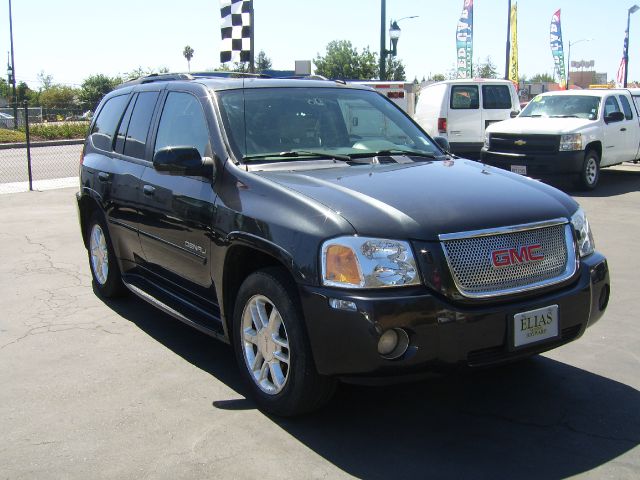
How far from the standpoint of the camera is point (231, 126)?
4570mm

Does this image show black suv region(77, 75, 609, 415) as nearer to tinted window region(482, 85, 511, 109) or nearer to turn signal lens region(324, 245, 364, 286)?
turn signal lens region(324, 245, 364, 286)

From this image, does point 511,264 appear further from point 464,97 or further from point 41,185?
point 464,97

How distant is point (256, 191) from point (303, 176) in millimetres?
304

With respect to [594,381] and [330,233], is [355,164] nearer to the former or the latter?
[330,233]

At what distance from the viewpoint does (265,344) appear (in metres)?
3.89

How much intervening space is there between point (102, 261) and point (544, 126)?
9.77 m

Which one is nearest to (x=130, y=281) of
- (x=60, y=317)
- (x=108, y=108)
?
(x=60, y=317)

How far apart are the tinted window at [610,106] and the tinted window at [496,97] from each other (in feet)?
10.8

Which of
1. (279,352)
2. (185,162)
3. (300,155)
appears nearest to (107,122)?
(185,162)

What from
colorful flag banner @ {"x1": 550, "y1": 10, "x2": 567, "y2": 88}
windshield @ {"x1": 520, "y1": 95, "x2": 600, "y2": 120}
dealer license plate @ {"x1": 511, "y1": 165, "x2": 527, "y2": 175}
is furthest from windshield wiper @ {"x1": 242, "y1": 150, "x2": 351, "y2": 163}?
colorful flag banner @ {"x1": 550, "y1": 10, "x2": 567, "y2": 88}

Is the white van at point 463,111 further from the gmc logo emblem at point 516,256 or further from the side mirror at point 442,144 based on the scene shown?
the gmc logo emblem at point 516,256

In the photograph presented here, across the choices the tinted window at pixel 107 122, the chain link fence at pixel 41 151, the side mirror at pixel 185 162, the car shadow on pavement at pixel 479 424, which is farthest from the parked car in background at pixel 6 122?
the car shadow on pavement at pixel 479 424

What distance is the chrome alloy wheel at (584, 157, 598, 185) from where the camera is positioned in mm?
13609

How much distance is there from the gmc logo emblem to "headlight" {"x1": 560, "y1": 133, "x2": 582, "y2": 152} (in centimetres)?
1023
